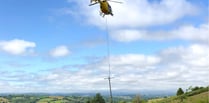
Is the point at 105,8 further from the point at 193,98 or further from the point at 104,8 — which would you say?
the point at 193,98

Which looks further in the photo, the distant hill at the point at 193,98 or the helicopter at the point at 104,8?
the distant hill at the point at 193,98

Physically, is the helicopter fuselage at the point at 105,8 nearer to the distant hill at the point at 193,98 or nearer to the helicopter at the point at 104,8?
the helicopter at the point at 104,8

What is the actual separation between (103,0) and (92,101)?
12575 cm

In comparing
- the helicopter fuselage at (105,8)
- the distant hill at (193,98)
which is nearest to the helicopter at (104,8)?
the helicopter fuselage at (105,8)

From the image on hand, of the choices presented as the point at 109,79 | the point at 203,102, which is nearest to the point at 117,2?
the point at 109,79

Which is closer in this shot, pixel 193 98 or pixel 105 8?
pixel 105 8

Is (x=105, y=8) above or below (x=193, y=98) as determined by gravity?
above

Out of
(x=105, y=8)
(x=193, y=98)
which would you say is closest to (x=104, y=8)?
(x=105, y=8)

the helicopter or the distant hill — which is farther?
the distant hill

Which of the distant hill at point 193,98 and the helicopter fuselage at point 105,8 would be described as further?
the distant hill at point 193,98

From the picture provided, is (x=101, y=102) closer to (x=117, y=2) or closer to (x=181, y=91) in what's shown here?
(x=181, y=91)

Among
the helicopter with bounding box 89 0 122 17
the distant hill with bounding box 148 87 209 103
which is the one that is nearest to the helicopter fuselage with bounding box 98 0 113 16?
the helicopter with bounding box 89 0 122 17

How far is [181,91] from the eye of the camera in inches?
4122

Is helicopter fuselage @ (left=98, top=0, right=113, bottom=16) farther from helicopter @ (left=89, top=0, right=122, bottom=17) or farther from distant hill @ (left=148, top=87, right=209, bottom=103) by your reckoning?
distant hill @ (left=148, top=87, right=209, bottom=103)
